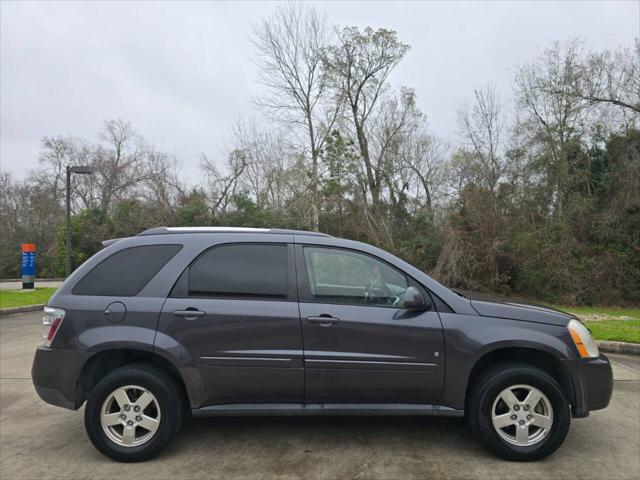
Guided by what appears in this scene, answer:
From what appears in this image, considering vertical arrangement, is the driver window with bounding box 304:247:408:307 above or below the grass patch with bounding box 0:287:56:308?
above

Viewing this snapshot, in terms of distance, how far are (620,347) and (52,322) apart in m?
8.24

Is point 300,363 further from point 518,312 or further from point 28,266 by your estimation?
point 28,266

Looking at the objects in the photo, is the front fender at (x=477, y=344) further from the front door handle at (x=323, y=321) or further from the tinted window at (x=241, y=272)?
the tinted window at (x=241, y=272)

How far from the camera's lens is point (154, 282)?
11.6 feet

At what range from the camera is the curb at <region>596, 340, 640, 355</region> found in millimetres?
7184

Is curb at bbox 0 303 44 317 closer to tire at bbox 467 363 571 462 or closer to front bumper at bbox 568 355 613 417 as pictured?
tire at bbox 467 363 571 462

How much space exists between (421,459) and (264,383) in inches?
53.5

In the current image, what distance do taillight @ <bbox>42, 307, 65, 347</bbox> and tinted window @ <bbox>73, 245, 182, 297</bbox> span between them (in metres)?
0.19

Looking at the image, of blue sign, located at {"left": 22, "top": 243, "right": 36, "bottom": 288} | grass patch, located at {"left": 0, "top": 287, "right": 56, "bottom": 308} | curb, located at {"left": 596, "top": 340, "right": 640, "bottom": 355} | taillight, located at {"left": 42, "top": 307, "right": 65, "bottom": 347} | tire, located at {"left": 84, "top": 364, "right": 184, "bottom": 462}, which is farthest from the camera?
blue sign, located at {"left": 22, "top": 243, "right": 36, "bottom": 288}

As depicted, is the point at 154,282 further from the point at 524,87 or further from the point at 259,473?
the point at 524,87

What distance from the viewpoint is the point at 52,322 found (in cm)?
345

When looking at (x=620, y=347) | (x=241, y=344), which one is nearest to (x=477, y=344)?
(x=241, y=344)

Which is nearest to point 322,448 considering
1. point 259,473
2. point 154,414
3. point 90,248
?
point 259,473

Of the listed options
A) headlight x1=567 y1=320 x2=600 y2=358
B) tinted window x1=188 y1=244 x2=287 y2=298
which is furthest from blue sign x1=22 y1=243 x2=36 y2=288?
headlight x1=567 y1=320 x2=600 y2=358
